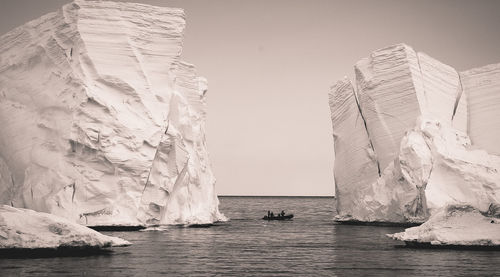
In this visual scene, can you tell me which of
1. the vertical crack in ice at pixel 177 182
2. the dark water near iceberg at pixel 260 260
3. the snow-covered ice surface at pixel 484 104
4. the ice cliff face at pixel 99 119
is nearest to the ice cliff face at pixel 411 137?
the snow-covered ice surface at pixel 484 104

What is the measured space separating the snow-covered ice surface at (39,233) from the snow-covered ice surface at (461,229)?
1175 cm

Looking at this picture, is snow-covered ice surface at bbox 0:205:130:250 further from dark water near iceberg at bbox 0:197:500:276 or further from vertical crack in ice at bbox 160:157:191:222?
vertical crack in ice at bbox 160:157:191:222

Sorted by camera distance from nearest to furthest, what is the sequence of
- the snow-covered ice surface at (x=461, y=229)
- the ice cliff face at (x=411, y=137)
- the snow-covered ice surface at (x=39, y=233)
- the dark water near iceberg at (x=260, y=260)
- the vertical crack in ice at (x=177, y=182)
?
1. the dark water near iceberg at (x=260, y=260)
2. the snow-covered ice surface at (x=39, y=233)
3. the snow-covered ice surface at (x=461, y=229)
4. the vertical crack in ice at (x=177, y=182)
5. the ice cliff face at (x=411, y=137)

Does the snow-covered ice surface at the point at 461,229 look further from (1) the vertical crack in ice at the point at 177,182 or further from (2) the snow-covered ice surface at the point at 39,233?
(1) the vertical crack in ice at the point at 177,182

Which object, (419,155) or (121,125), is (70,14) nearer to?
(121,125)

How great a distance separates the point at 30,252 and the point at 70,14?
19.1 meters

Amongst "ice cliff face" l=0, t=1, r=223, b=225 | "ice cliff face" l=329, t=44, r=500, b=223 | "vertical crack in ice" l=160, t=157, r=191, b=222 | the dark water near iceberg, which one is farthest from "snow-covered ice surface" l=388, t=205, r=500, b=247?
"vertical crack in ice" l=160, t=157, r=191, b=222

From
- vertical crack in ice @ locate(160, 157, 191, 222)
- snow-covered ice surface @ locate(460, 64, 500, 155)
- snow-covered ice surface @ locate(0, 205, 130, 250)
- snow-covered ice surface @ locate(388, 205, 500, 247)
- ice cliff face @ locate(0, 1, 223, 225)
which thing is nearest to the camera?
snow-covered ice surface @ locate(0, 205, 130, 250)

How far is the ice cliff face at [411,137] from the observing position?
34.6m

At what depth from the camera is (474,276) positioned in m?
16.5

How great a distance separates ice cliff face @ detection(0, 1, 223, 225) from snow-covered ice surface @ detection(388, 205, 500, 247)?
14550 millimetres

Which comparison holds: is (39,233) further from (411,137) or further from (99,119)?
(411,137)

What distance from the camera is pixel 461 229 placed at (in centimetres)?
2275

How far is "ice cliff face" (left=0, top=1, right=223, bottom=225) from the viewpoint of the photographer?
31.0 meters
